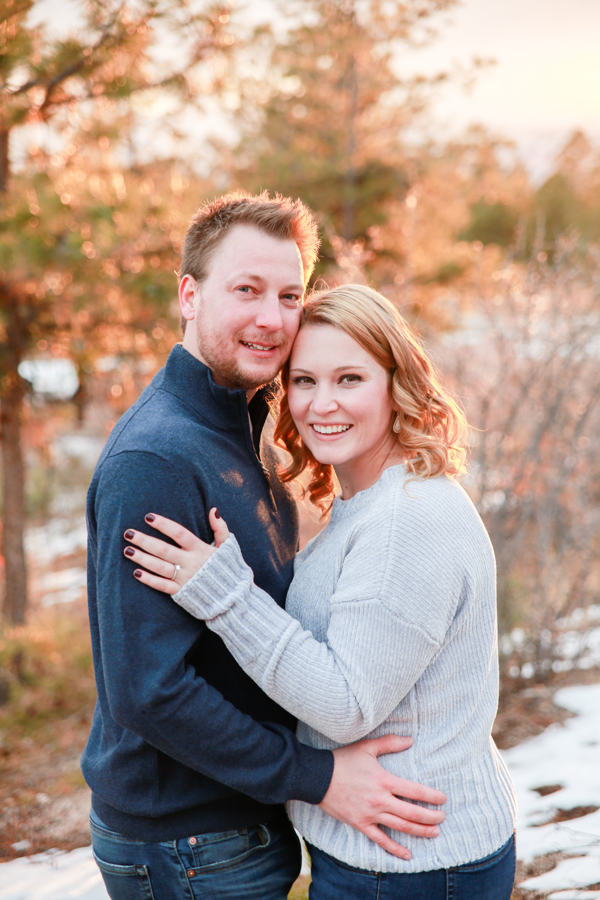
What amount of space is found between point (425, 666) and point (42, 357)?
3969 mm

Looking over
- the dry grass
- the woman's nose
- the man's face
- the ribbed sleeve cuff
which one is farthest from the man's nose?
the dry grass

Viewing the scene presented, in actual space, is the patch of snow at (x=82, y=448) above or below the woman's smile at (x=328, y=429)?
below

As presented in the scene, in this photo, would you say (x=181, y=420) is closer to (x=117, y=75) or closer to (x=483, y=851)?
(x=483, y=851)

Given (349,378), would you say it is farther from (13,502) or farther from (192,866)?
(13,502)

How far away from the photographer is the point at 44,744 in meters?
4.34

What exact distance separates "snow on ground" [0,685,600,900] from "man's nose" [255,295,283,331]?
2007 mm

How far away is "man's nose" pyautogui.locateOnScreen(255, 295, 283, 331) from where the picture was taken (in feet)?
5.56

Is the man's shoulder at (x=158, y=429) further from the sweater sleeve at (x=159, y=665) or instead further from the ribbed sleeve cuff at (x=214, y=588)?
the ribbed sleeve cuff at (x=214, y=588)

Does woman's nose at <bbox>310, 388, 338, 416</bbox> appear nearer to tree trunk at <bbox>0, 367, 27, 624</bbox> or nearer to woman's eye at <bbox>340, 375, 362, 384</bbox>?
woman's eye at <bbox>340, 375, 362, 384</bbox>

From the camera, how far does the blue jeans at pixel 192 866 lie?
4.87 feet

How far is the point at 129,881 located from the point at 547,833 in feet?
5.55

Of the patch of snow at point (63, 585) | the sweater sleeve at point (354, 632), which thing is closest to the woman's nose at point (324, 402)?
the sweater sleeve at point (354, 632)

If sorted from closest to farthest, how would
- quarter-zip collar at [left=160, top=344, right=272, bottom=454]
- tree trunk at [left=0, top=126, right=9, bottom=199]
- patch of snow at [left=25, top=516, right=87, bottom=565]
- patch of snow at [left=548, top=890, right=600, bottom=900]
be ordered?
quarter-zip collar at [left=160, top=344, right=272, bottom=454], patch of snow at [left=548, top=890, right=600, bottom=900], tree trunk at [left=0, top=126, right=9, bottom=199], patch of snow at [left=25, top=516, right=87, bottom=565]

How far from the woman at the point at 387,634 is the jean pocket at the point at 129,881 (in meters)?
0.36
